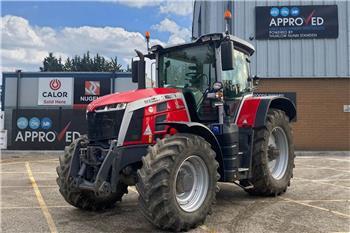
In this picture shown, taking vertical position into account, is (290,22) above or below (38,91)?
above

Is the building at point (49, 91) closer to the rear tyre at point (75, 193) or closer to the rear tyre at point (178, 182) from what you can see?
the rear tyre at point (75, 193)

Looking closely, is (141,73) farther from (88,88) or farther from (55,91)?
(55,91)

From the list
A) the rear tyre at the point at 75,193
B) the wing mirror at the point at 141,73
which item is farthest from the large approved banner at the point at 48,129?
the rear tyre at the point at 75,193

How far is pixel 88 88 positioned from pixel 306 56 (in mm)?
11516

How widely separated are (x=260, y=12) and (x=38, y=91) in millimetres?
12606

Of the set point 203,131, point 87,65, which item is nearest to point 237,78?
point 203,131

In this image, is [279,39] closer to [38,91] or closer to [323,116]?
[323,116]

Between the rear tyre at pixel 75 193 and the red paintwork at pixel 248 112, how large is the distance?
2.40 m

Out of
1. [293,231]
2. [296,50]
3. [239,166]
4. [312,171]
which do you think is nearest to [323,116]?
[296,50]

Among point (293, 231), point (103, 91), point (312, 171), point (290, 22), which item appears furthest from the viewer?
point (103, 91)

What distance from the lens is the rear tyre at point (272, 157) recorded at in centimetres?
751

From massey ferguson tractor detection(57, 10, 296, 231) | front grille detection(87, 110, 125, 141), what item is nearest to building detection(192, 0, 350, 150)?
massey ferguson tractor detection(57, 10, 296, 231)

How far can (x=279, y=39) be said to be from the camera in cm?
1964

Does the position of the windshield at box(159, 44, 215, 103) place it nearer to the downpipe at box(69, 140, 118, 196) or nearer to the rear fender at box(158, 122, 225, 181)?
the rear fender at box(158, 122, 225, 181)
